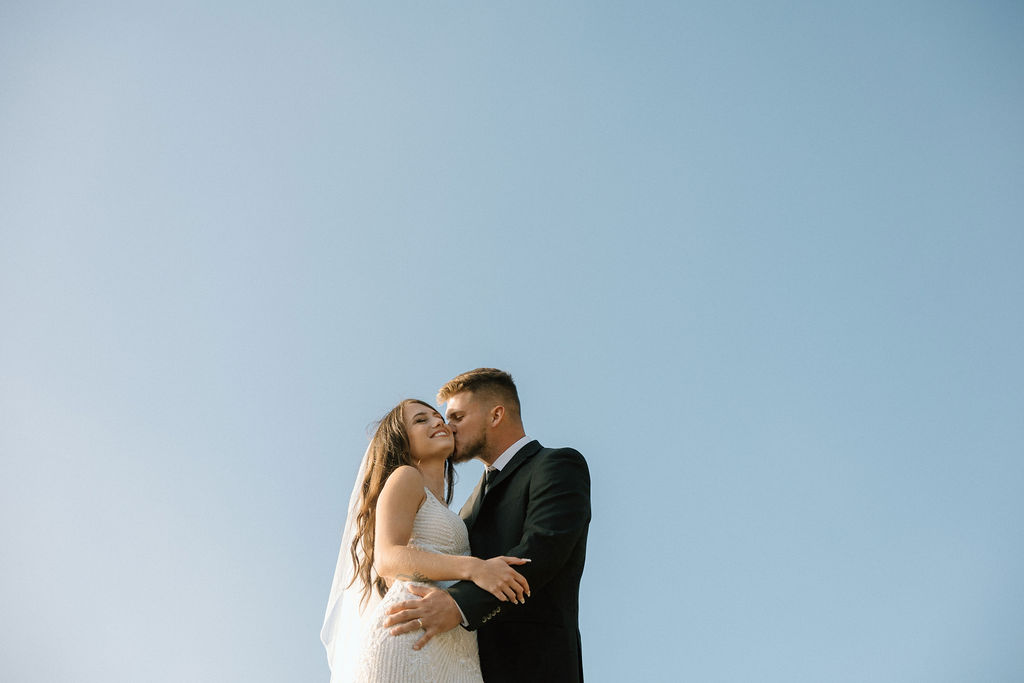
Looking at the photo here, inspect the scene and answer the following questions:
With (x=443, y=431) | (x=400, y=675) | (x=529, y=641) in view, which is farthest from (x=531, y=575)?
(x=443, y=431)

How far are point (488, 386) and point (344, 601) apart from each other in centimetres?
185

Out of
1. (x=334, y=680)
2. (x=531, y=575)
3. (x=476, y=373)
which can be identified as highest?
(x=476, y=373)

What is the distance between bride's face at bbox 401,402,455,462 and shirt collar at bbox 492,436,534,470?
35 cm

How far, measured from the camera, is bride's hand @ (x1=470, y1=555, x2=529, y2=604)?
4.54 metres

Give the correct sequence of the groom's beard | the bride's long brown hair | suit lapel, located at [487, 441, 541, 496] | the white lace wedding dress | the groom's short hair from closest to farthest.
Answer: the white lace wedding dress → the bride's long brown hair → suit lapel, located at [487, 441, 541, 496] → the groom's beard → the groom's short hair

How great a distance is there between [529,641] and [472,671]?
0.37 meters

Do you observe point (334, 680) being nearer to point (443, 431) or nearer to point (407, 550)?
point (407, 550)

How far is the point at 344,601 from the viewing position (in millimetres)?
5684

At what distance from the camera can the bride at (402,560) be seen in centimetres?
450

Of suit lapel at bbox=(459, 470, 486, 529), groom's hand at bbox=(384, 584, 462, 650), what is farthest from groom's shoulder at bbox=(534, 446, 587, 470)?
groom's hand at bbox=(384, 584, 462, 650)

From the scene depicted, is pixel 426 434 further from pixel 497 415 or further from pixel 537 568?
pixel 537 568

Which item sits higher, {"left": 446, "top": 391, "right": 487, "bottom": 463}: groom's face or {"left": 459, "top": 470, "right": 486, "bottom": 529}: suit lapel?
{"left": 446, "top": 391, "right": 487, "bottom": 463}: groom's face

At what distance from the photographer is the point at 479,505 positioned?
5.82 metres

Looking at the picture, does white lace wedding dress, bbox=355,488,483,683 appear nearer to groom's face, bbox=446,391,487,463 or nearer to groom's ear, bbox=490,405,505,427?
groom's face, bbox=446,391,487,463
